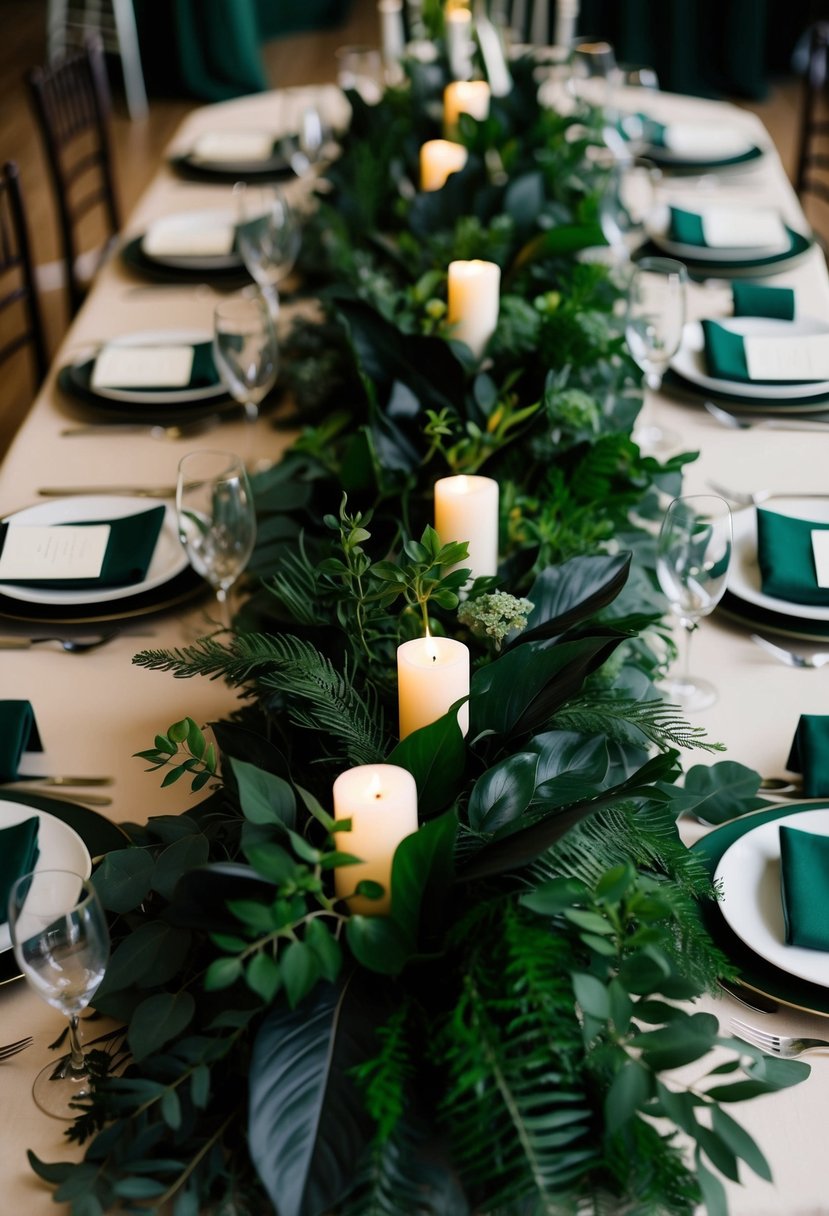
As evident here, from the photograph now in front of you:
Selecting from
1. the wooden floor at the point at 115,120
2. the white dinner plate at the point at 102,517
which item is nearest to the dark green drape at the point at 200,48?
the wooden floor at the point at 115,120

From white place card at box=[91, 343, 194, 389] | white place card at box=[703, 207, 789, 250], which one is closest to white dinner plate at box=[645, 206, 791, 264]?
white place card at box=[703, 207, 789, 250]

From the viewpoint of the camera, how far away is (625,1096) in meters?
0.76

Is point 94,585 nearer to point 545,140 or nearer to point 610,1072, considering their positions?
point 610,1072

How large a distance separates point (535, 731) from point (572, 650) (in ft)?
0.27

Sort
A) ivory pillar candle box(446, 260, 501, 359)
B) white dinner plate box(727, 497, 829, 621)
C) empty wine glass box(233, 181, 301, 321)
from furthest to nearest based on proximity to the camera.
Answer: empty wine glass box(233, 181, 301, 321) < ivory pillar candle box(446, 260, 501, 359) < white dinner plate box(727, 497, 829, 621)

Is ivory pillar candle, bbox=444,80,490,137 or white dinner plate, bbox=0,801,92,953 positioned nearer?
white dinner plate, bbox=0,801,92,953

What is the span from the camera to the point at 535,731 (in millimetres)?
1064

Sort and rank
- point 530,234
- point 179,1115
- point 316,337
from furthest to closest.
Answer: point 530,234 → point 316,337 → point 179,1115

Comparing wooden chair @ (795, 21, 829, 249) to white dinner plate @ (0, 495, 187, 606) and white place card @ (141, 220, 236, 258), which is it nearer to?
white place card @ (141, 220, 236, 258)

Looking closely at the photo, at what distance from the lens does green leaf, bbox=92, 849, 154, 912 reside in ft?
3.15

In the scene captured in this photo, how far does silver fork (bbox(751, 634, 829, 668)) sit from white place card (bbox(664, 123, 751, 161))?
5.67 ft

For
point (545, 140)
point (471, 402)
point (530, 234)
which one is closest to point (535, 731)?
point (471, 402)

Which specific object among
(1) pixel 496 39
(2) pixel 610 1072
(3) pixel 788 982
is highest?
(1) pixel 496 39

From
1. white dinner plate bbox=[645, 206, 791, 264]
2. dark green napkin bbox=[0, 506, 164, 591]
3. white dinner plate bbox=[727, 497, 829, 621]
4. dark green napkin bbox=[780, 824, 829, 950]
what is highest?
dark green napkin bbox=[0, 506, 164, 591]
